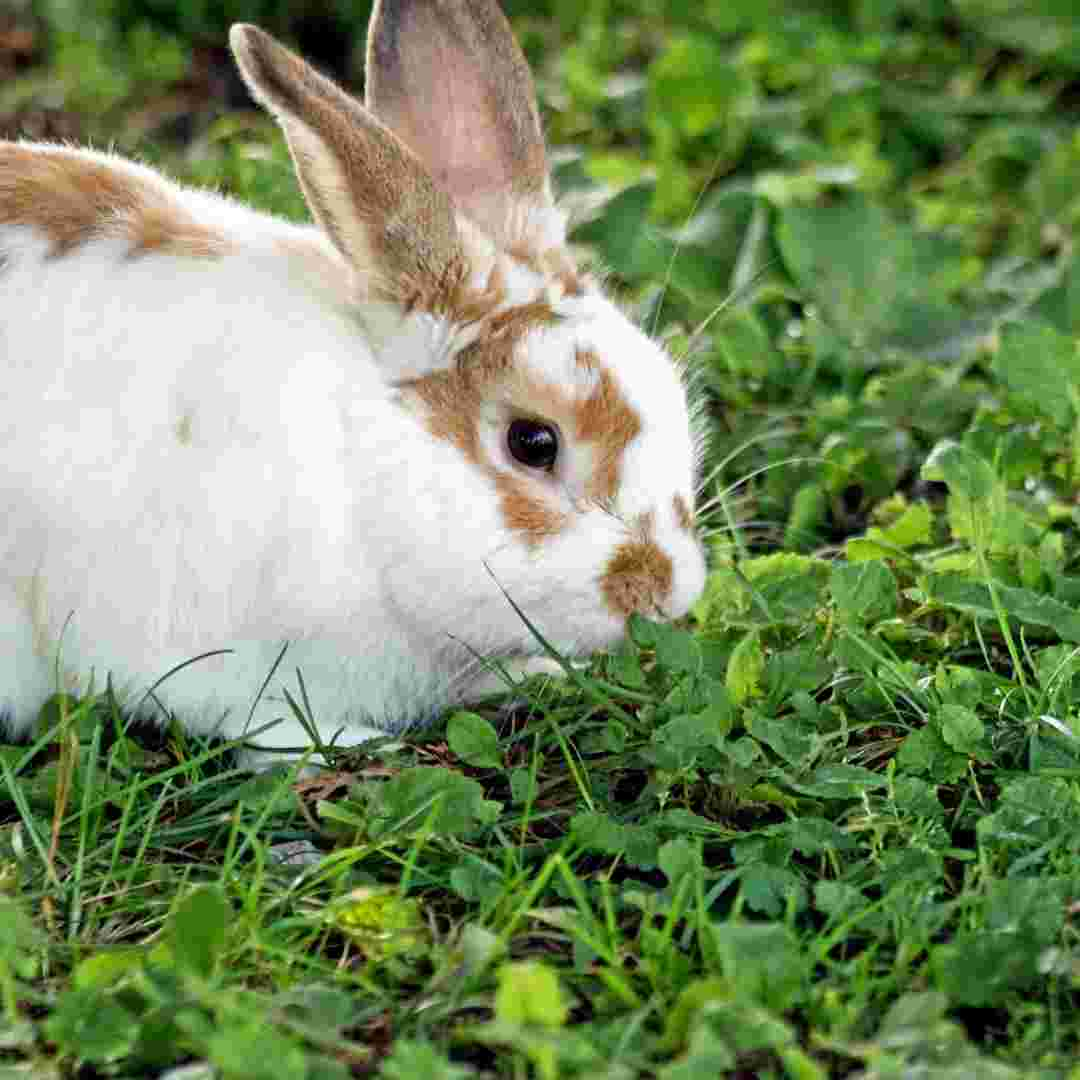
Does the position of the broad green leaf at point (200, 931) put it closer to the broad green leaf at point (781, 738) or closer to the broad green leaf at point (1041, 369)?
the broad green leaf at point (781, 738)

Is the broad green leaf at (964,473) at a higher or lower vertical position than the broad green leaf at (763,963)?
higher

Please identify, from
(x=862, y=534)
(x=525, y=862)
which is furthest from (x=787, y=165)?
(x=525, y=862)

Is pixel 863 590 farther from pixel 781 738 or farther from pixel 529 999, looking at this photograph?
pixel 529 999

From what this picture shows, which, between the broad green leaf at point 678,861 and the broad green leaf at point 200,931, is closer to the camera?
the broad green leaf at point 200,931

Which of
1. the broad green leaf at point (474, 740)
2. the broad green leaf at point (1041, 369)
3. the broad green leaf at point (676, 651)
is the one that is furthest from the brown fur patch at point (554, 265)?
the broad green leaf at point (1041, 369)

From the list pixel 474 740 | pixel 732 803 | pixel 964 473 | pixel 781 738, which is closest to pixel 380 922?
pixel 474 740

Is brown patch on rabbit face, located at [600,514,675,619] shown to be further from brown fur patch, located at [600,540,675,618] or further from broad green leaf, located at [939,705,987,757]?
broad green leaf, located at [939,705,987,757]

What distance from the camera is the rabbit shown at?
305 cm

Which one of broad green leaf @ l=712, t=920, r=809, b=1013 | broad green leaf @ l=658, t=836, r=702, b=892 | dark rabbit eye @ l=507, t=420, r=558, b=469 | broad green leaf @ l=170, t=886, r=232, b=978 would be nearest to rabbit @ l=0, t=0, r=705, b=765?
dark rabbit eye @ l=507, t=420, r=558, b=469

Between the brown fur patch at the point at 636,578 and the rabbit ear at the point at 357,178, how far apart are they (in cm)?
54

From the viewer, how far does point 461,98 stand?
3451 millimetres

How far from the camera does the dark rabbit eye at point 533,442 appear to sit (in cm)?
312

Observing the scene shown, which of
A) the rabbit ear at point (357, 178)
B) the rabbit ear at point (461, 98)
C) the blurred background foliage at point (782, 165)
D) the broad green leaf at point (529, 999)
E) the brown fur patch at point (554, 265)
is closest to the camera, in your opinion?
the broad green leaf at point (529, 999)

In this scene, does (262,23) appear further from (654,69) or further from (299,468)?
(299,468)
